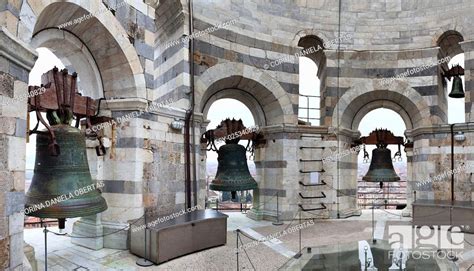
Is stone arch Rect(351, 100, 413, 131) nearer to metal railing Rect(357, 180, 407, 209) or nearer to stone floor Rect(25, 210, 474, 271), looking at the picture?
metal railing Rect(357, 180, 407, 209)

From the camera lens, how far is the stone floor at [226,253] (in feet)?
17.2

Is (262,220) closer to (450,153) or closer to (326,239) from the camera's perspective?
(326,239)

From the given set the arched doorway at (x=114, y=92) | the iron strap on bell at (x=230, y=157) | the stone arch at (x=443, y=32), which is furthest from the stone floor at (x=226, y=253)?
the stone arch at (x=443, y=32)

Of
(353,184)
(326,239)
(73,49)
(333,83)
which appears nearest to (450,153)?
(353,184)

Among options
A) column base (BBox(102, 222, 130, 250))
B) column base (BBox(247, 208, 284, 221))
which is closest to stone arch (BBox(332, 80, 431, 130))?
column base (BBox(247, 208, 284, 221))

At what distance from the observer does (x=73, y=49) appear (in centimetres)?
561

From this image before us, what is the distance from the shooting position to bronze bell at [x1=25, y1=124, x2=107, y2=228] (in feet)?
12.0

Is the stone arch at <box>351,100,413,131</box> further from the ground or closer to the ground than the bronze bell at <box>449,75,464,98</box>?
closer to the ground

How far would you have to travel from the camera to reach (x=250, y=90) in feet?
30.6

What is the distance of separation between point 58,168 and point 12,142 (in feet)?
2.05

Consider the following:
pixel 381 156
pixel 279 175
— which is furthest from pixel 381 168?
pixel 279 175

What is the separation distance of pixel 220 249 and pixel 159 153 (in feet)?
6.90

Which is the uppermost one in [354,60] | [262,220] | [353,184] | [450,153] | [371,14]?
[371,14]

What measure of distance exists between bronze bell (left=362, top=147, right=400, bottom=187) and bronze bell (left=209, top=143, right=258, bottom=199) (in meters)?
3.99
